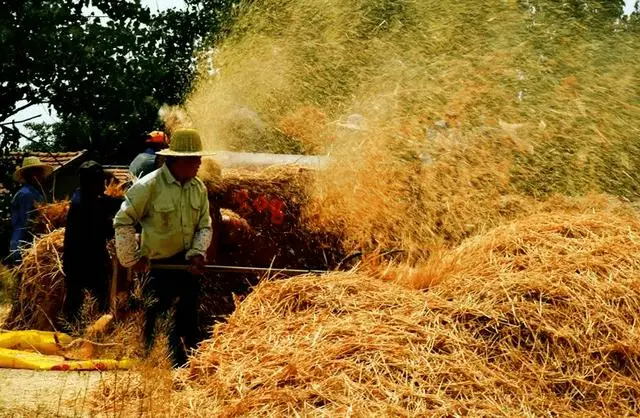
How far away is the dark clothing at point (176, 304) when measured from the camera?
5.67 meters

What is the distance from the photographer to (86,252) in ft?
22.1

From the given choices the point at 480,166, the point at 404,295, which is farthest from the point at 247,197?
the point at 404,295

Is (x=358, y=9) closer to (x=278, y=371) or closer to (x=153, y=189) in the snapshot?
(x=153, y=189)

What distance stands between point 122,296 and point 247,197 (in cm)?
148

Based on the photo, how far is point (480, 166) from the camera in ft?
24.8

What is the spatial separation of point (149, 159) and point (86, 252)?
53.4 inches

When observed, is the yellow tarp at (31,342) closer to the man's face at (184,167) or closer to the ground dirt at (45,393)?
the ground dirt at (45,393)

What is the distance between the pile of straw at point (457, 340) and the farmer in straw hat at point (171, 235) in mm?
685

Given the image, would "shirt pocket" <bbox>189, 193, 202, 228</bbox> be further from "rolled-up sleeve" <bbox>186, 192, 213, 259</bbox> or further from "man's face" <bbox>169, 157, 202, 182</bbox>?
"man's face" <bbox>169, 157, 202, 182</bbox>

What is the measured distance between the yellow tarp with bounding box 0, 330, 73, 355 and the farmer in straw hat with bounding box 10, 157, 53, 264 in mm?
2076

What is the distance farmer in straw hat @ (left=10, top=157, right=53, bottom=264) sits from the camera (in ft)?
27.6

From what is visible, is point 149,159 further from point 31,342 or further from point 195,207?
point 31,342

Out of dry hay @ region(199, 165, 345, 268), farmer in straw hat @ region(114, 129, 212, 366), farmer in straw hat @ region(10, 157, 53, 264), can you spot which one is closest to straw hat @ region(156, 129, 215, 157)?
farmer in straw hat @ region(114, 129, 212, 366)

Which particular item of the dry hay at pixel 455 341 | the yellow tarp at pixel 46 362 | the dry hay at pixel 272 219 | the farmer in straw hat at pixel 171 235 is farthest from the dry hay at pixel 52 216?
the dry hay at pixel 455 341
